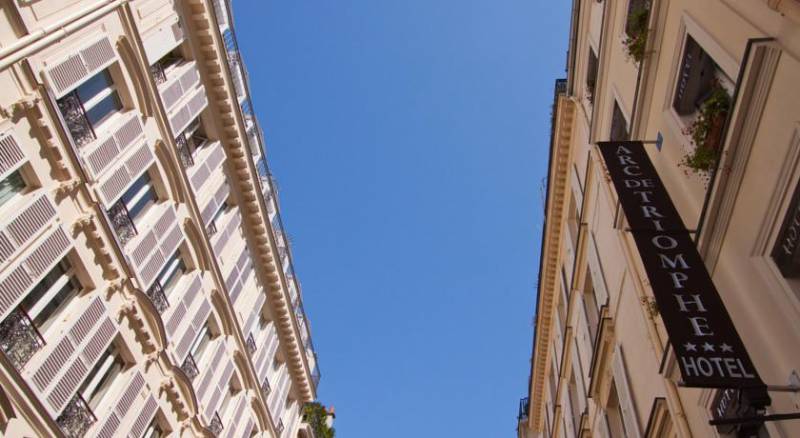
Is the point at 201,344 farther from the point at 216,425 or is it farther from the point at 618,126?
the point at 618,126

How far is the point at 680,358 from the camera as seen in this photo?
746cm

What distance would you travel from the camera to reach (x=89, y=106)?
13.9 meters

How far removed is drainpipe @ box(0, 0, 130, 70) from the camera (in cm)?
1084

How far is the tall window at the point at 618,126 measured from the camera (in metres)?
14.7

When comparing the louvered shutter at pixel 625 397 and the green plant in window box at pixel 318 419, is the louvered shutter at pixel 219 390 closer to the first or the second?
the green plant in window box at pixel 318 419

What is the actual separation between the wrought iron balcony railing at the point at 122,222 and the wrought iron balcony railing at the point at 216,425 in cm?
643

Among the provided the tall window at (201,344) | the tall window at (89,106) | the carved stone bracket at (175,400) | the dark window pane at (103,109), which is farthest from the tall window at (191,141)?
the carved stone bracket at (175,400)

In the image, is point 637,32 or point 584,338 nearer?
point 637,32

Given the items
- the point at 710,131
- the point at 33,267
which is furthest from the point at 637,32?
the point at 33,267

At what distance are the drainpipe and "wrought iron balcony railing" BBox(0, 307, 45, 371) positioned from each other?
438 cm

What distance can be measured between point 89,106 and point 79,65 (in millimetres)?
1153

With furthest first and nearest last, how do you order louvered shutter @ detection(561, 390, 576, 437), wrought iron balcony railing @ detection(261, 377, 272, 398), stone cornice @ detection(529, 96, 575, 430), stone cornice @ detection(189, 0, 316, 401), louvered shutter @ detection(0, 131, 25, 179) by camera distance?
wrought iron balcony railing @ detection(261, 377, 272, 398) → louvered shutter @ detection(561, 390, 576, 437) → stone cornice @ detection(529, 96, 575, 430) → stone cornice @ detection(189, 0, 316, 401) → louvered shutter @ detection(0, 131, 25, 179)

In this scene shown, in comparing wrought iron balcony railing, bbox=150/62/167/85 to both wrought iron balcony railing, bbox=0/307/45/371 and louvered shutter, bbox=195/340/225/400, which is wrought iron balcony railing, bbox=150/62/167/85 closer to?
wrought iron balcony railing, bbox=0/307/45/371

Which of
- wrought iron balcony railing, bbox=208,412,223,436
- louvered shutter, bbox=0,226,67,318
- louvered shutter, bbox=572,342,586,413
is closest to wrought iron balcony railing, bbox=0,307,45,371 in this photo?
louvered shutter, bbox=0,226,67,318
